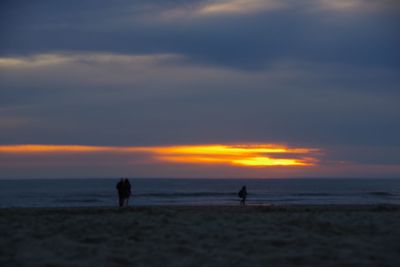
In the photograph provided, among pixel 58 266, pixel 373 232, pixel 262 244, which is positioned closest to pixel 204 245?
pixel 262 244

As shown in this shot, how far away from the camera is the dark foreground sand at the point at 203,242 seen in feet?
29.8

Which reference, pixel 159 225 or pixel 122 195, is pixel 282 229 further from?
pixel 122 195

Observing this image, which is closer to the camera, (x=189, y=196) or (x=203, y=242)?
(x=203, y=242)

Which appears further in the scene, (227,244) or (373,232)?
(373,232)

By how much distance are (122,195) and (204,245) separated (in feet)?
53.4

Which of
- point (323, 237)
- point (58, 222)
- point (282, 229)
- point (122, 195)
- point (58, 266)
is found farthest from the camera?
point (122, 195)

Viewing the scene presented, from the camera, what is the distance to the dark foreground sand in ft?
29.8

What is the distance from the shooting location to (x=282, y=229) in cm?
1218

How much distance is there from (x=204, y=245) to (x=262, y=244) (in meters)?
1.13

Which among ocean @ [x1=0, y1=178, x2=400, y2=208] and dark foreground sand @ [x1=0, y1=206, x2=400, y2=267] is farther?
ocean @ [x1=0, y1=178, x2=400, y2=208]

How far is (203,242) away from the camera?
10.7 m

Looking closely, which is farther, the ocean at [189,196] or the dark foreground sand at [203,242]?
the ocean at [189,196]

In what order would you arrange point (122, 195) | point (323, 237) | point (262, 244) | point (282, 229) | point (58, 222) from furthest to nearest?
1. point (122, 195)
2. point (58, 222)
3. point (282, 229)
4. point (323, 237)
5. point (262, 244)

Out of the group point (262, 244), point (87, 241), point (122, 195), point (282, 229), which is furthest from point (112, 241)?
point (122, 195)
